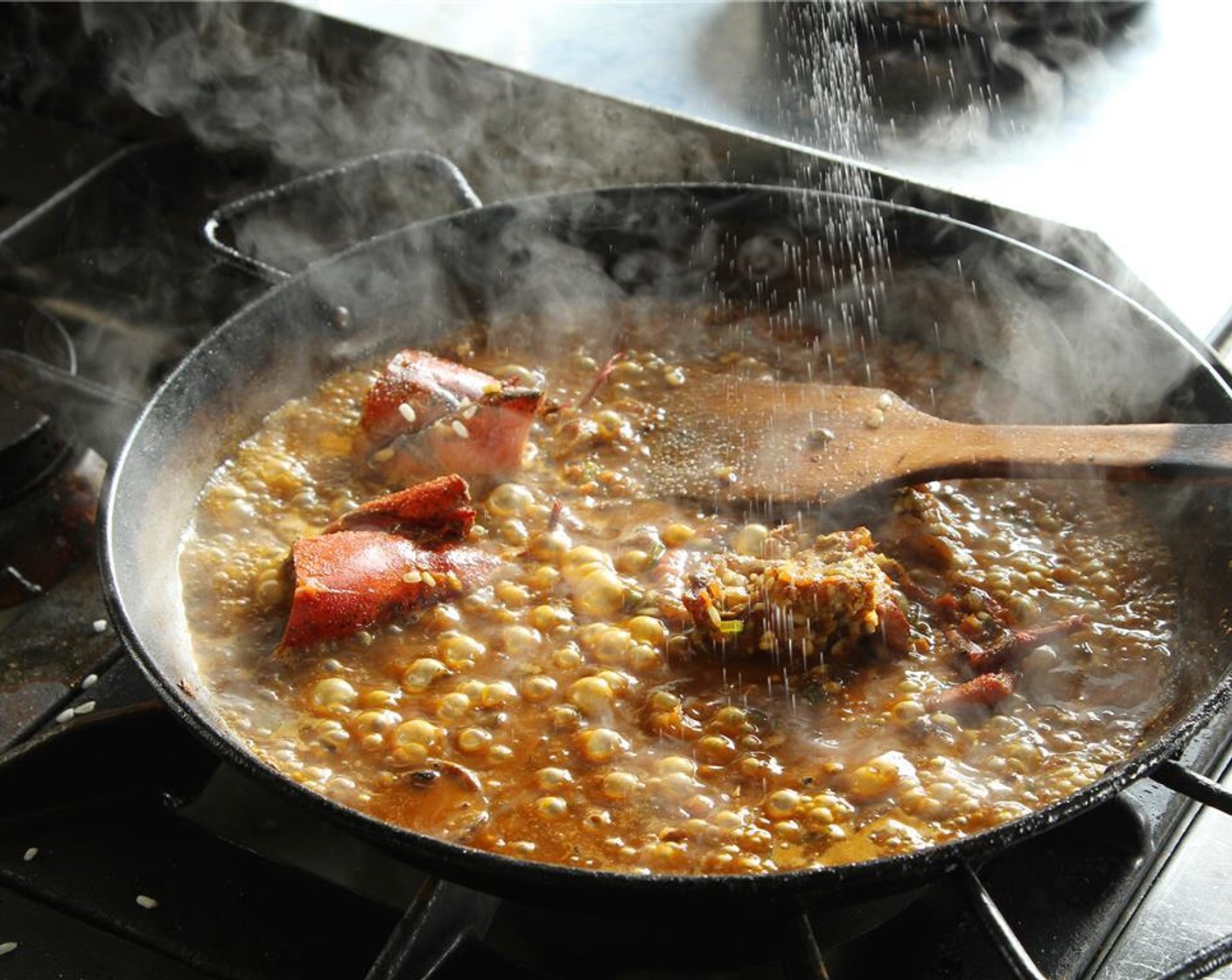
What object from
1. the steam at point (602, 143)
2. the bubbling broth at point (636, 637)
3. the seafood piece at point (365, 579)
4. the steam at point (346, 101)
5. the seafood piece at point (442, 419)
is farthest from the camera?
the steam at point (346, 101)

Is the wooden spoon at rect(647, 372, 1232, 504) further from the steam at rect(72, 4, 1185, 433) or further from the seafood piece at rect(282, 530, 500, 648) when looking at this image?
the seafood piece at rect(282, 530, 500, 648)

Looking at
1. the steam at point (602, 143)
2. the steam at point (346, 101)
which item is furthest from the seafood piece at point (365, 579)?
the steam at point (346, 101)

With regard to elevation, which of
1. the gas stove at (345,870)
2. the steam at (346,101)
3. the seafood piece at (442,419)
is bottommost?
the gas stove at (345,870)

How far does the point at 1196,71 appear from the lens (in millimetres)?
3430

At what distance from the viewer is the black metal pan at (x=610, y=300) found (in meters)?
1.82

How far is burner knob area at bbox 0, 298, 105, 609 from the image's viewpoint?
8.61 feet

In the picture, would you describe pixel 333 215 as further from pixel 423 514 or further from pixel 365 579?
pixel 365 579

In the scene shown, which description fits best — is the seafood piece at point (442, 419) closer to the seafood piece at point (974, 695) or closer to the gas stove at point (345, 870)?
the gas stove at point (345, 870)

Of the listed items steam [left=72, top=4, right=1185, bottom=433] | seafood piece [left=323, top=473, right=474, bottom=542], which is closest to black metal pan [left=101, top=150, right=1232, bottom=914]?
steam [left=72, top=4, right=1185, bottom=433]

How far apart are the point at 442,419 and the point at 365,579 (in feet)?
1.39

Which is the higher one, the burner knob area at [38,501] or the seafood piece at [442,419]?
the seafood piece at [442,419]

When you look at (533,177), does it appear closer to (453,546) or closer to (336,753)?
(453,546)

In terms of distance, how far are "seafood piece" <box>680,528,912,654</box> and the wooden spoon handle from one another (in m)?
0.31

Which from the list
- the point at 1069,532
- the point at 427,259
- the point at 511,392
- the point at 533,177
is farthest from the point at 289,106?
the point at 1069,532
